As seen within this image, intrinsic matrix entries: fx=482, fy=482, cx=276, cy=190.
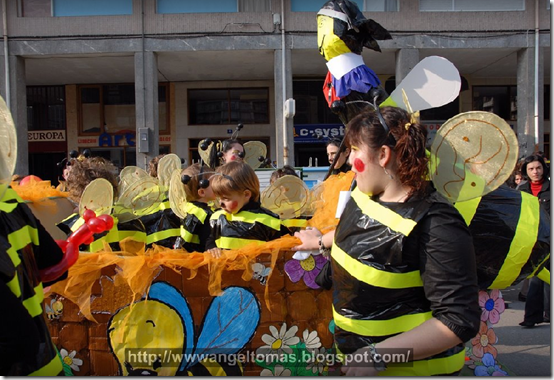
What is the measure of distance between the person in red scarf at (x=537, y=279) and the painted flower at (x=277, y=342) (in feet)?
10.1

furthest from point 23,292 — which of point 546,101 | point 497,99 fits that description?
point 546,101

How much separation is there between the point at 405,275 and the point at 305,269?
1.32 metres

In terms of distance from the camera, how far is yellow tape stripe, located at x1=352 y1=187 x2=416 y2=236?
1546 millimetres

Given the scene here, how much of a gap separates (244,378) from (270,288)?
509 millimetres

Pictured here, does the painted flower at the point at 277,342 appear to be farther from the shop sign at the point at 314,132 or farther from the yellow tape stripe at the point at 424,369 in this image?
the shop sign at the point at 314,132

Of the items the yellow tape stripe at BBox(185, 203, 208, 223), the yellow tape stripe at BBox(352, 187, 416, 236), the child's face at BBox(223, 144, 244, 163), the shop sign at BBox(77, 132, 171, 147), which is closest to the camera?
the yellow tape stripe at BBox(352, 187, 416, 236)

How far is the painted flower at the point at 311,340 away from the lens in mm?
Result: 2844

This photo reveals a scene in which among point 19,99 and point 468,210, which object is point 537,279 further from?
point 19,99

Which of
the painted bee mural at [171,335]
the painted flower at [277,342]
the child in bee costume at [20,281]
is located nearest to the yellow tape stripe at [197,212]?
the painted bee mural at [171,335]

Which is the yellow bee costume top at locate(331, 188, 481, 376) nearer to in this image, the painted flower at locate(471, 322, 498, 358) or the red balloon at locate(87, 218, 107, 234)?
the red balloon at locate(87, 218, 107, 234)

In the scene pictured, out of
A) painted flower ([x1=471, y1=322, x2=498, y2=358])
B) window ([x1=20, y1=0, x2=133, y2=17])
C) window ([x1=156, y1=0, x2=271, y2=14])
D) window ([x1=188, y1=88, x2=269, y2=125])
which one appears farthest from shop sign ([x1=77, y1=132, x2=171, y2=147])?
painted flower ([x1=471, y1=322, x2=498, y2=358])

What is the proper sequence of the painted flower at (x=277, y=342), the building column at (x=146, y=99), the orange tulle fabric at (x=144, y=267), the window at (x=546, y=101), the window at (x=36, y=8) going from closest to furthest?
the orange tulle fabric at (x=144, y=267) < the painted flower at (x=277, y=342) < the building column at (x=146, y=99) < the window at (x=36, y=8) < the window at (x=546, y=101)

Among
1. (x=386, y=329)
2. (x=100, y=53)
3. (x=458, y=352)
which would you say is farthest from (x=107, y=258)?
(x=100, y=53)

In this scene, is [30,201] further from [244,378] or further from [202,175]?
[244,378]
